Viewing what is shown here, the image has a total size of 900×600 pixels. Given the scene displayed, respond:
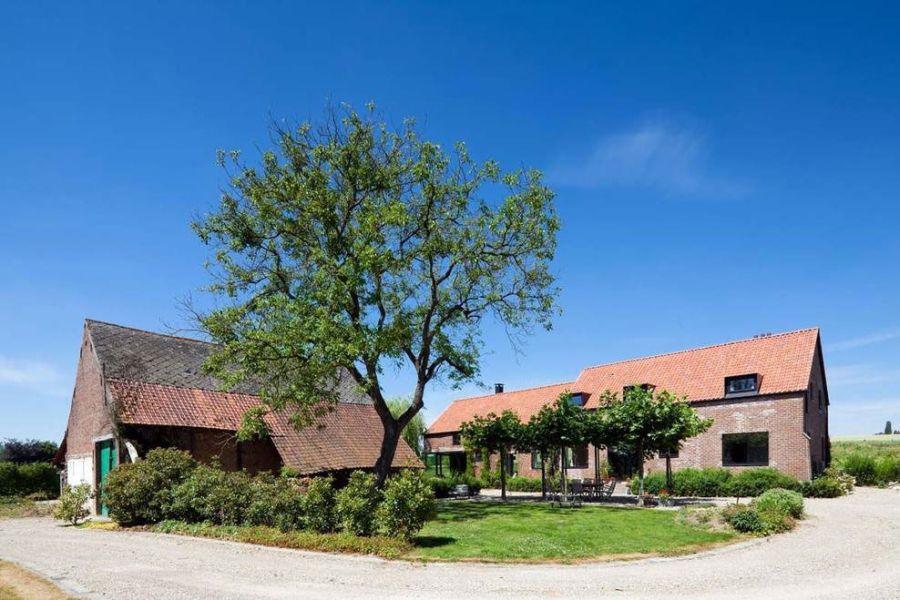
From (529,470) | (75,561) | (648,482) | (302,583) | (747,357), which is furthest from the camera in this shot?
(529,470)

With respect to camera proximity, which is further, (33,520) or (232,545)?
(33,520)

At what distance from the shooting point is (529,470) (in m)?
44.3

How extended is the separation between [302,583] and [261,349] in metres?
11.6

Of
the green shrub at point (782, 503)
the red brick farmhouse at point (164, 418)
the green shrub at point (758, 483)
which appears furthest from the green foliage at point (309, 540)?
the green shrub at point (758, 483)

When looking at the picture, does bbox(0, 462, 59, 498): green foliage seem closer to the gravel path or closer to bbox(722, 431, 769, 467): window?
the gravel path

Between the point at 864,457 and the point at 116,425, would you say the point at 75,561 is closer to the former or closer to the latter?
the point at 116,425

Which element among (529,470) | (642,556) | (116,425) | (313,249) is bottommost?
(529,470)

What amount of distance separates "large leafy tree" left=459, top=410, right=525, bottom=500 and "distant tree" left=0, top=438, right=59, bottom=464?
87.9 feet

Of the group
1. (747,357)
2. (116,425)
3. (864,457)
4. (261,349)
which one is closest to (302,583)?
(261,349)

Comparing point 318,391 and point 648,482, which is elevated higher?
point 318,391

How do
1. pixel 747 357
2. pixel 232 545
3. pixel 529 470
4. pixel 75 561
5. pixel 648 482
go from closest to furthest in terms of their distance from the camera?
pixel 75 561 < pixel 232 545 < pixel 648 482 < pixel 747 357 < pixel 529 470

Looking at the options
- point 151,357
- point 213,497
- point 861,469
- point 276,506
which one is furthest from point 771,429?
point 151,357

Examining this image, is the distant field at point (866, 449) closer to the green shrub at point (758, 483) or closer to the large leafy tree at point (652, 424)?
the green shrub at point (758, 483)

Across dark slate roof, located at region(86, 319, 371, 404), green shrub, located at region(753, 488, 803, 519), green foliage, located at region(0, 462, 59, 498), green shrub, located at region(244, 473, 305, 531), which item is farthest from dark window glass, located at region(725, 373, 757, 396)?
green foliage, located at region(0, 462, 59, 498)
